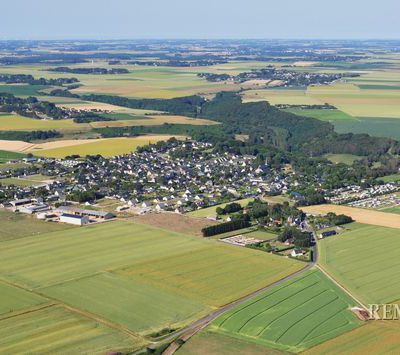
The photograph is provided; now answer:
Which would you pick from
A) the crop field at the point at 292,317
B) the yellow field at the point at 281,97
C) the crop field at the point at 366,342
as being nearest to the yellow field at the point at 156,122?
the yellow field at the point at 281,97

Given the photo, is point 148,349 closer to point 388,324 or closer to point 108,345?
point 108,345

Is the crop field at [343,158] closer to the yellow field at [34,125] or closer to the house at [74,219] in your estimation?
the yellow field at [34,125]

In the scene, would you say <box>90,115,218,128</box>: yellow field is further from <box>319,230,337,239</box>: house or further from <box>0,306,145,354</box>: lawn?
<box>0,306,145,354</box>: lawn

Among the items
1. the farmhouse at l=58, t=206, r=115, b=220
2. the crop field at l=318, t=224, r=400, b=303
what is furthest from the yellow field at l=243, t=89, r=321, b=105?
the crop field at l=318, t=224, r=400, b=303

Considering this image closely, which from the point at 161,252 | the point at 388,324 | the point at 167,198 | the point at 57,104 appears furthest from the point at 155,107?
the point at 388,324

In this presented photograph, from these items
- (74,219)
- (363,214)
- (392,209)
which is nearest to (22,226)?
(74,219)

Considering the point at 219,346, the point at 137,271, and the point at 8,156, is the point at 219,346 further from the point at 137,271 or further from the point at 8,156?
the point at 8,156
